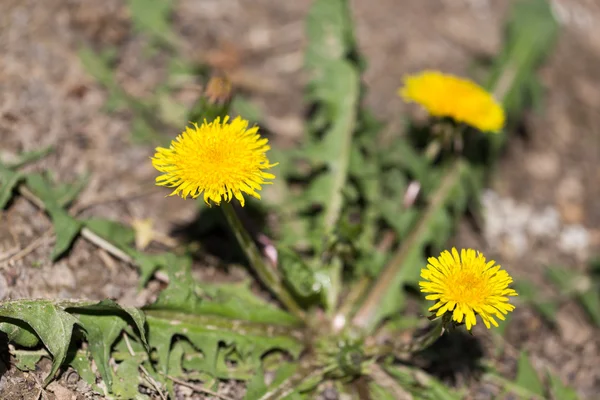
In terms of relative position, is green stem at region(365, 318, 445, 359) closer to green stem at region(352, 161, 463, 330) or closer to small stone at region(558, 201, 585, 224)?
green stem at region(352, 161, 463, 330)

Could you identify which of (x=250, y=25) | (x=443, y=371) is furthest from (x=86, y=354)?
(x=250, y=25)

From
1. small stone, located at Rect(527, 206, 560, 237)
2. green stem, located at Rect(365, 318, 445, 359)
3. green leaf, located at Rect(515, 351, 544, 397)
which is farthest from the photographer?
small stone, located at Rect(527, 206, 560, 237)

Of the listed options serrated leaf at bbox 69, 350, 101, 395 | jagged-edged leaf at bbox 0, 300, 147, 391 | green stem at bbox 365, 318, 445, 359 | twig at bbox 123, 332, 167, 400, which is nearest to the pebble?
green stem at bbox 365, 318, 445, 359

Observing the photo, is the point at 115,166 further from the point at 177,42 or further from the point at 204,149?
the point at 204,149

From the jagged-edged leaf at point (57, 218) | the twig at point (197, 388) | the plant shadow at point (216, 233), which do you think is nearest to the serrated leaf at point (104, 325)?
the twig at point (197, 388)

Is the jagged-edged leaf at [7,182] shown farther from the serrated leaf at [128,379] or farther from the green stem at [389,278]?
the green stem at [389,278]

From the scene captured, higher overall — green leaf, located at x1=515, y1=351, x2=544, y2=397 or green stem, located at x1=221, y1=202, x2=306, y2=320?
green stem, located at x1=221, y1=202, x2=306, y2=320

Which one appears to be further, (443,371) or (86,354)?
(443,371)
